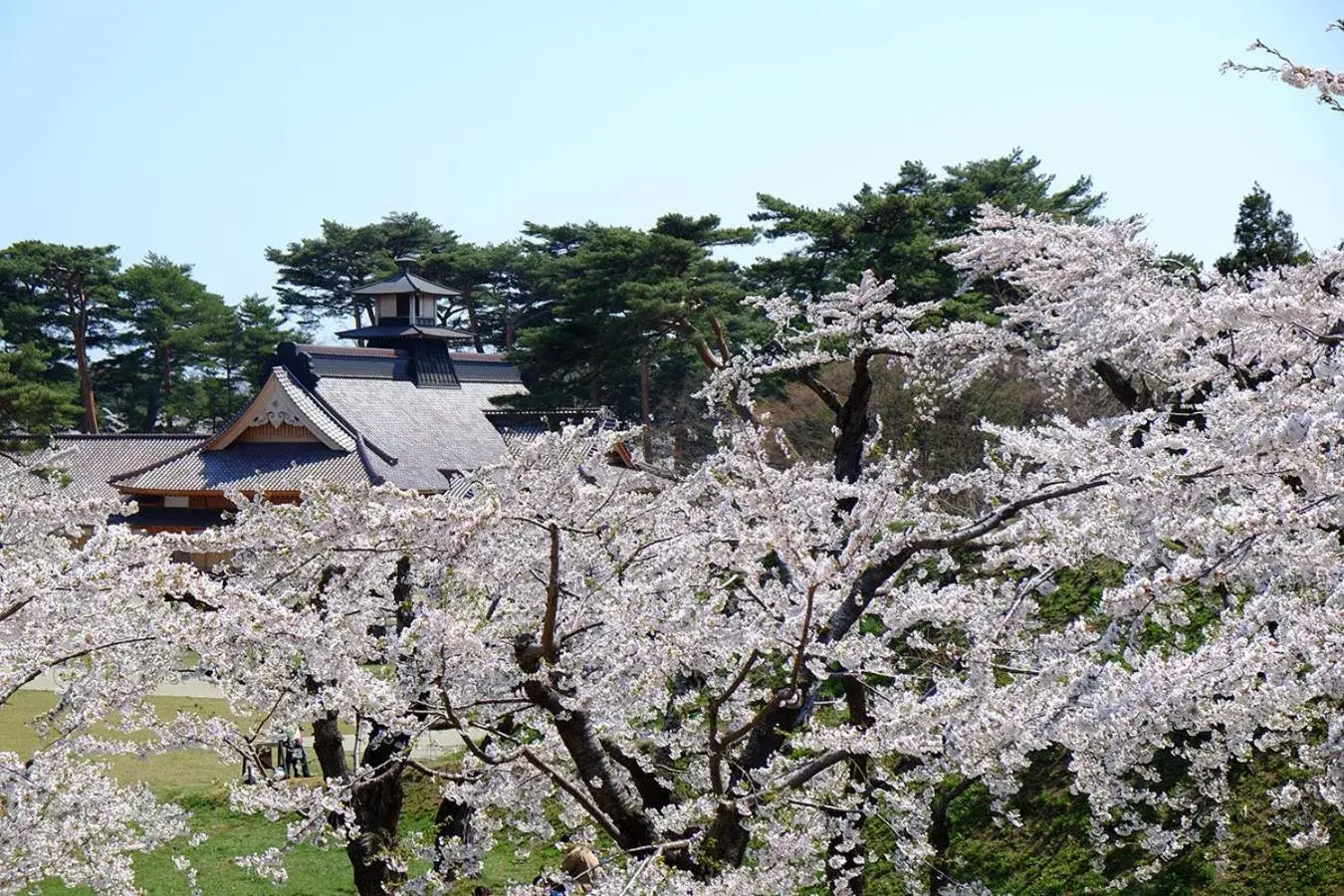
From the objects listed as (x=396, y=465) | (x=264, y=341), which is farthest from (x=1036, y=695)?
(x=264, y=341)

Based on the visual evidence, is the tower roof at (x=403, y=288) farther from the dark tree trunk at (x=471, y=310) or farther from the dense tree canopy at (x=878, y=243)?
the dense tree canopy at (x=878, y=243)

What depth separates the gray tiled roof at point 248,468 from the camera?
26.6m

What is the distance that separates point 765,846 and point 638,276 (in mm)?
19881

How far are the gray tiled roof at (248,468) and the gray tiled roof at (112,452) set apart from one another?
441cm

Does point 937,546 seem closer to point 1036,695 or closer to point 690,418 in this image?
point 1036,695

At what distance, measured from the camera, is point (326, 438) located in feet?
89.6

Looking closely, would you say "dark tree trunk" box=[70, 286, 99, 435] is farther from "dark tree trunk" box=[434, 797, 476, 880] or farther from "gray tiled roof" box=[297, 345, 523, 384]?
"dark tree trunk" box=[434, 797, 476, 880]

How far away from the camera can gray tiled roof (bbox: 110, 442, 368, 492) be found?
2659cm

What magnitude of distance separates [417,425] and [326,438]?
3119 millimetres

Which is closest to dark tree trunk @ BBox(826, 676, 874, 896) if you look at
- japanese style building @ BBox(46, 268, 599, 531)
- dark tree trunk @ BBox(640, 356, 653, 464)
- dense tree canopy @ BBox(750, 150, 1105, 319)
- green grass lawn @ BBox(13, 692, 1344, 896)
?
green grass lawn @ BBox(13, 692, 1344, 896)

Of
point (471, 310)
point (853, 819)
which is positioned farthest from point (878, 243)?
point (471, 310)

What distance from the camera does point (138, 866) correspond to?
456 inches

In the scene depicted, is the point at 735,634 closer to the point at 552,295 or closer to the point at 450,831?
the point at 450,831

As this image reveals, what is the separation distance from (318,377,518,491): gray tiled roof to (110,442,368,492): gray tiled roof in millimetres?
919
